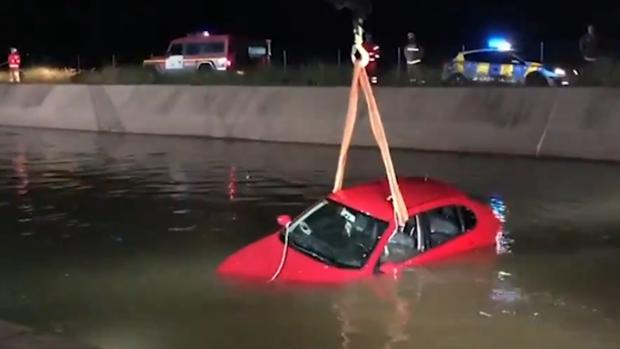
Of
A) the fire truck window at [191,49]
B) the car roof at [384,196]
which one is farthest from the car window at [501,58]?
the car roof at [384,196]

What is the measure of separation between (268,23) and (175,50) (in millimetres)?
23777

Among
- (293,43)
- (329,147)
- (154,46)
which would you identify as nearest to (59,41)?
(154,46)

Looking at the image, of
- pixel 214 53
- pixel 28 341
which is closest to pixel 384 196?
pixel 28 341

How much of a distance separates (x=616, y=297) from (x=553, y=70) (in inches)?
745

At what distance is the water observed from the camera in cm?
850

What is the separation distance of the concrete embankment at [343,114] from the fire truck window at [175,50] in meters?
5.96

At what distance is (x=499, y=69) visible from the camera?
27188 millimetres

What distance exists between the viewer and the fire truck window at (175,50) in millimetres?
37688

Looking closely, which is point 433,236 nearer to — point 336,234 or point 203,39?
point 336,234

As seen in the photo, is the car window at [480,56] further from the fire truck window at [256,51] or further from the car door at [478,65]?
the fire truck window at [256,51]

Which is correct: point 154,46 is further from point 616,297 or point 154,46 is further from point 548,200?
point 616,297

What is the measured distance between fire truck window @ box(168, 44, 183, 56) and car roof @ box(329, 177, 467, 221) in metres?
27.6

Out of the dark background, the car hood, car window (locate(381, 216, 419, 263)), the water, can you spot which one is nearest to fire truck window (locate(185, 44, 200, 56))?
the dark background

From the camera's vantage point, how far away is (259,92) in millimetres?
26750
